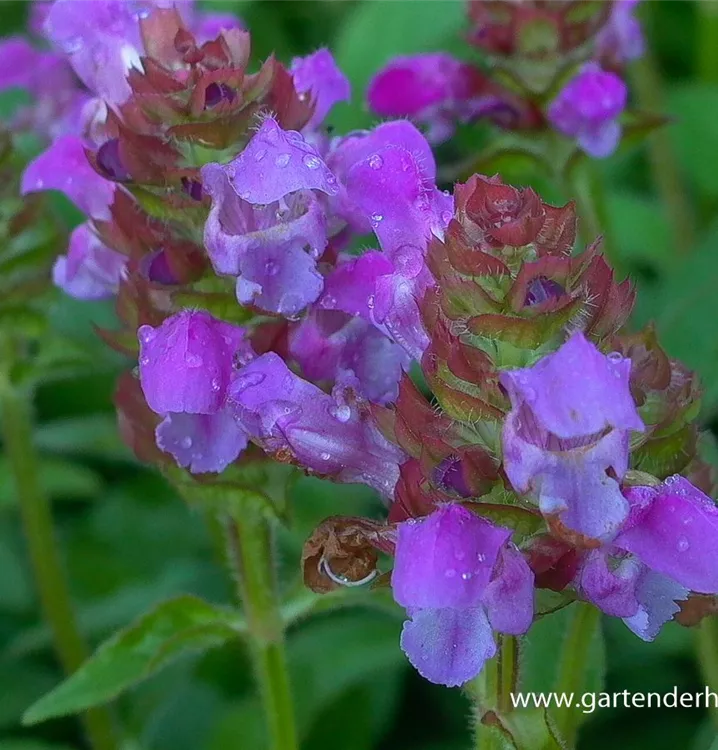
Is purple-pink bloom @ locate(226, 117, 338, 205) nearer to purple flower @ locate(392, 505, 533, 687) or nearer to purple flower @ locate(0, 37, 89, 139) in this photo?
purple flower @ locate(392, 505, 533, 687)

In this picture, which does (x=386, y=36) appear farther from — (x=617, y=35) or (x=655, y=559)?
(x=655, y=559)

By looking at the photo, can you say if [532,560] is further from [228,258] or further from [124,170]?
[124,170]

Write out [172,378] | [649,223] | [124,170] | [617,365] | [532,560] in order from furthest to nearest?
[649,223] → [124,170] → [172,378] → [532,560] → [617,365]

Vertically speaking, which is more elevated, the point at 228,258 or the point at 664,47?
the point at 228,258

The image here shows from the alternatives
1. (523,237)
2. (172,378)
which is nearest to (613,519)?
(523,237)

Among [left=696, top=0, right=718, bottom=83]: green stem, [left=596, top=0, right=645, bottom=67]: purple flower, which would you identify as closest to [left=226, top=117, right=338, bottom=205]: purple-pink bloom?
[left=596, top=0, right=645, bottom=67]: purple flower

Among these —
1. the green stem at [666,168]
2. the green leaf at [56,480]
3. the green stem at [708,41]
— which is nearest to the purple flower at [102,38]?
the green leaf at [56,480]
